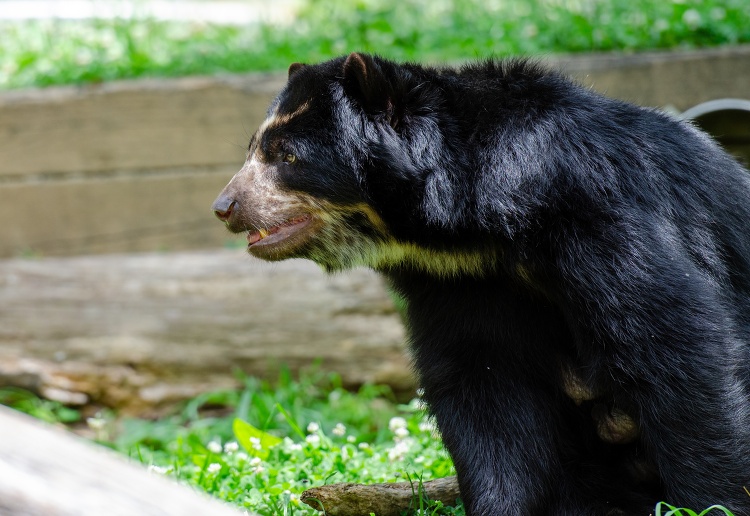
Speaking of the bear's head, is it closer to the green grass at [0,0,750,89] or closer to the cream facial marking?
the cream facial marking

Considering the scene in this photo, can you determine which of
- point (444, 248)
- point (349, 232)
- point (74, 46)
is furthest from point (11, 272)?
point (444, 248)

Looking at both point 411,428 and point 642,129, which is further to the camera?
point 411,428

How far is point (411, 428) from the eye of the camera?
4504mm

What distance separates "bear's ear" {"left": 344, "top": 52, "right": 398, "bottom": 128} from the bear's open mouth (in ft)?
1.63

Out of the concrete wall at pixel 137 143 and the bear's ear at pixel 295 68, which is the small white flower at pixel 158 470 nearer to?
the bear's ear at pixel 295 68

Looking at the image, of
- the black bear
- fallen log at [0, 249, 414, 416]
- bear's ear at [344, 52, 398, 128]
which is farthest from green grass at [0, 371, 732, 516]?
bear's ear at [344, 52, 398, 128]

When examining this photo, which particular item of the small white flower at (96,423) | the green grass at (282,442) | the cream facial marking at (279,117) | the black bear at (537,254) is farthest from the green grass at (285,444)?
the cream facial marking at (279,117)

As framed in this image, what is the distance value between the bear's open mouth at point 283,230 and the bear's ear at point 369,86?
496mm

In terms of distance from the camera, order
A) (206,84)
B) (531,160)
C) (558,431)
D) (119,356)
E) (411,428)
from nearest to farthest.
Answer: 1. (531,160)
2. (558,431)
3. (411,428)
4. (119,356)
5. (206,84)

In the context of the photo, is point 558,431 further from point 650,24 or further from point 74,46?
point 74,46

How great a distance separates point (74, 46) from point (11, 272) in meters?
2.91

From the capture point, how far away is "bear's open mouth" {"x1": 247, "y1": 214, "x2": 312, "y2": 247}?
137 inches

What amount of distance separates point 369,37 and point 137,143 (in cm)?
231

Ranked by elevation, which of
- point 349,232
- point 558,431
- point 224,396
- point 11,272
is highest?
point 349,232
